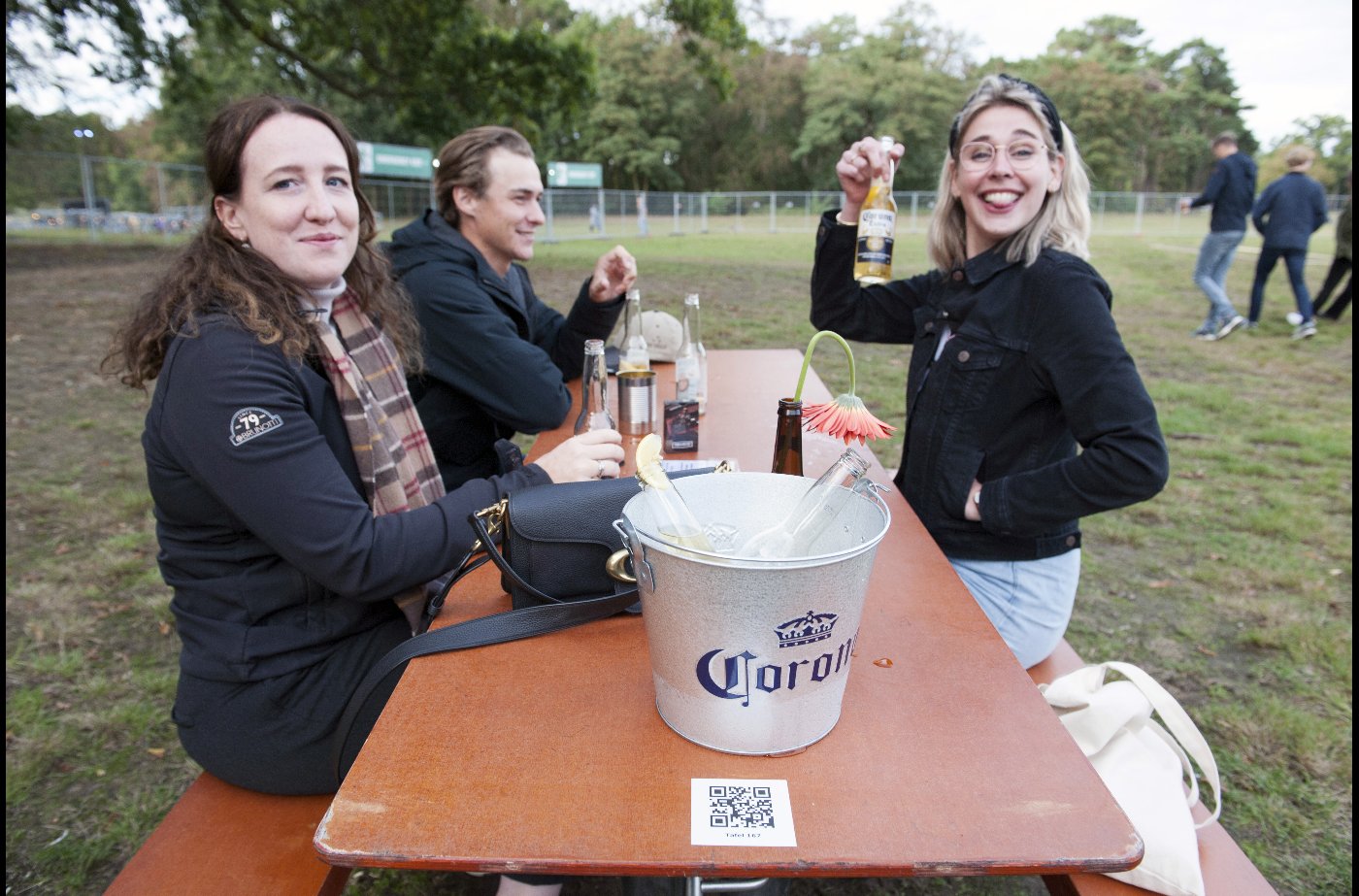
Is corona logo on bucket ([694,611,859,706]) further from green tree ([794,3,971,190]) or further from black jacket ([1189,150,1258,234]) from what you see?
green tree ([794,3,971,190])

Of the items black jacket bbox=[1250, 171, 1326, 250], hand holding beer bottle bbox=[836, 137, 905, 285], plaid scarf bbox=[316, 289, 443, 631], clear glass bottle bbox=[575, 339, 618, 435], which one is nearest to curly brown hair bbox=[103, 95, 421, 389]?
plaid scarf bbox=[316, 289, 443, 631]

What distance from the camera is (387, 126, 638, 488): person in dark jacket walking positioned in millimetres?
2477

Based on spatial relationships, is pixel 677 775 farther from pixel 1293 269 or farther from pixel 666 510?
pixel 1293 269

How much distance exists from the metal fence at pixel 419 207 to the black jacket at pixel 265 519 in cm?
1186

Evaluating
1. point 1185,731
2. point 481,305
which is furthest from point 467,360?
point 1185,731

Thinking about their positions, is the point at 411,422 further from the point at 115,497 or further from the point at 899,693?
the point at 115,497

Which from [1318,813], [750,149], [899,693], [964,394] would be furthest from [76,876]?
[750,149]

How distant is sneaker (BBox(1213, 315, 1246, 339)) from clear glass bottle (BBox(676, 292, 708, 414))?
28.1 ft

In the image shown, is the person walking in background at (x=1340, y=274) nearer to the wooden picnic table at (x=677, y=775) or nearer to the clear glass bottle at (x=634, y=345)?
the clear glass bottle at (x=634, y=345)

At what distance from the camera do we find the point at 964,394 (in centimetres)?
196

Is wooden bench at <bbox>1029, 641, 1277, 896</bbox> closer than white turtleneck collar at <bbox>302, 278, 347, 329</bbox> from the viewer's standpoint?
Yes

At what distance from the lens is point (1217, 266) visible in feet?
30.1

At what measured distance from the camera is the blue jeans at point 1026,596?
193 cm

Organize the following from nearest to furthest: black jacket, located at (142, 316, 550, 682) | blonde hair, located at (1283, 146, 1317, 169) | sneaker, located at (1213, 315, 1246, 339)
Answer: black jacket, located at (142, 316, 550, 682), blonde hair, located at (1283, 146, 1317, 169), sneaker, located at (1213, 315, 1246, 339)
